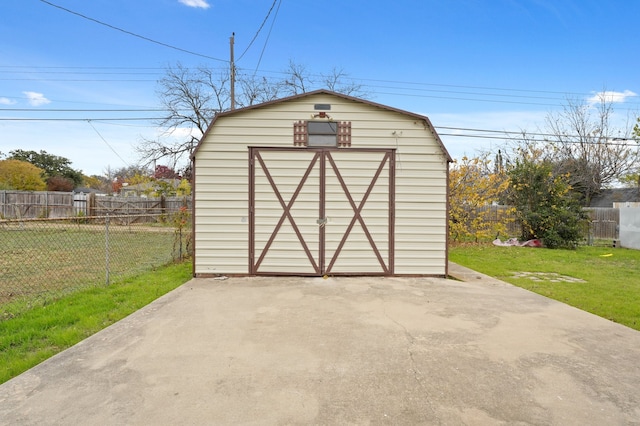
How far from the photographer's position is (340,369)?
276 centimetres

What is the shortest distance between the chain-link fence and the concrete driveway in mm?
2046

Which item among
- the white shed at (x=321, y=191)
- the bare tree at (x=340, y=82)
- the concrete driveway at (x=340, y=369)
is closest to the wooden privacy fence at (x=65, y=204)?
the bare tree at (x=340, y=82)

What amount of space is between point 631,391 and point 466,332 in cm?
134

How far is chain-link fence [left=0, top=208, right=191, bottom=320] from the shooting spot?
5306mm

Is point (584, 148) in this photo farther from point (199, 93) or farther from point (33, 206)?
point (33, 206)

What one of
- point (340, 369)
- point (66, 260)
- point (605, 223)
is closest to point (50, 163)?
point (66, 260)

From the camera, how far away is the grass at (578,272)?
487 cm

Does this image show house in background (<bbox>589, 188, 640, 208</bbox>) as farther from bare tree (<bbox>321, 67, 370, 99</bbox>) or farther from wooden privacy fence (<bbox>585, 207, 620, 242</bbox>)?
bare tree (<bbox>321, 67, 370, 99</bbox>)

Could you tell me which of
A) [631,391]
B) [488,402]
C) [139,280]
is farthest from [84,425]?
[139,280]

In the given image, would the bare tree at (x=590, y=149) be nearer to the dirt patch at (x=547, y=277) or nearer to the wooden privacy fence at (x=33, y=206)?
the dirt patch at (x=547, y=277)

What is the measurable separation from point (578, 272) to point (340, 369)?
7107mm

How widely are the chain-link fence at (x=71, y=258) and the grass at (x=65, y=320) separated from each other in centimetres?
38

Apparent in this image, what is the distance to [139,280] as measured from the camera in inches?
236

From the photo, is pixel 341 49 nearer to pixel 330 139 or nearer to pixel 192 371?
pixel 330 139
